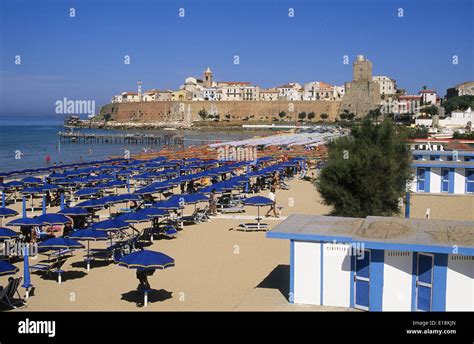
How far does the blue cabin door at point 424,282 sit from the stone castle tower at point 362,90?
9855 cm

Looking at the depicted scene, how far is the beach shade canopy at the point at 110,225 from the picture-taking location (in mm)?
11605

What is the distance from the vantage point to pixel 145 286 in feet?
28.3

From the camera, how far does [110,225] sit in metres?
11.8

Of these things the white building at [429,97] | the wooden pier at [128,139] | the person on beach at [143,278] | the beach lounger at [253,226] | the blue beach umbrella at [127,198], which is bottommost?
the beach lounger at [253,226]

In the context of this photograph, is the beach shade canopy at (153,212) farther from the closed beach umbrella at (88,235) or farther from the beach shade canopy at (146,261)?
the beach shade canopy at (146,261)

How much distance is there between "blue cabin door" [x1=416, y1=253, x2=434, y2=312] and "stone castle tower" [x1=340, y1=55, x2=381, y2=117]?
98.6 meters

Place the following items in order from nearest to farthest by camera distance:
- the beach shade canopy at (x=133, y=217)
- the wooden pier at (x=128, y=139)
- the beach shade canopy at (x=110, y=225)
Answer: the beach shade canopy at (x=110, y=225) < the beach shade canopy at (x=133, y=217) < the wooden pier at (x=128, y=139)

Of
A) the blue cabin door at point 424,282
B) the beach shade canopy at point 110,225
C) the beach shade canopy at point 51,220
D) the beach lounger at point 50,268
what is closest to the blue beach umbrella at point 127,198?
the beach shade canopy at point 51,220

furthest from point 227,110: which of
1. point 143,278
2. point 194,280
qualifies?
point 143,278

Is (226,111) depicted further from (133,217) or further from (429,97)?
(133,217)

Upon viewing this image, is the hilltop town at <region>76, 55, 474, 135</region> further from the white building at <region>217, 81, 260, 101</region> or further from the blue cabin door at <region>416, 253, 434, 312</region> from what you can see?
the blue cabin door at <region>416, 253, 434, 312</region>

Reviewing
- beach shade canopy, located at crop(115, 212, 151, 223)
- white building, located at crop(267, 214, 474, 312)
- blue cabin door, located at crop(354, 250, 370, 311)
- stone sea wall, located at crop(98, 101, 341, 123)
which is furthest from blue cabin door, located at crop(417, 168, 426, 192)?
stone sea wall, located at crop(98, 101, 341, 123)
